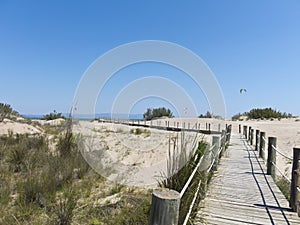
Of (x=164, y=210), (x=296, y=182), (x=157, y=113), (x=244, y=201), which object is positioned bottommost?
(x=244, y=201)

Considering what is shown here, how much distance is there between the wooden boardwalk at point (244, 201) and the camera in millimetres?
3834

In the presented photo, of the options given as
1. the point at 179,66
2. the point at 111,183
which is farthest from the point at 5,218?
the point at 179,66

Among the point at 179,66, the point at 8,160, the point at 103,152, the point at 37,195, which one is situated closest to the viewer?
the point at 37,195

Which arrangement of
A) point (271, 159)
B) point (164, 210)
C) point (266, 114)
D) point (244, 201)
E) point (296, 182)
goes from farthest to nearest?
point (266, 114)
point (271, 159)
point (244, 201)
point (296, 182)
point (164, 210)

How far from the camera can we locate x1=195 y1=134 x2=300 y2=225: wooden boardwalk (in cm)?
383

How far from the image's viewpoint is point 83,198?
5.42 metres

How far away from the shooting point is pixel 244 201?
4.64 meters

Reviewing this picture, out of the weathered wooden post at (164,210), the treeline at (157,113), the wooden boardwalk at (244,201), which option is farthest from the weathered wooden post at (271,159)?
the treeline at (157,113)

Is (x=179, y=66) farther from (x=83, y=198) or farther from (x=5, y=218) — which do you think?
(x=5, y=218)

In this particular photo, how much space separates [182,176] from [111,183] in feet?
11.6

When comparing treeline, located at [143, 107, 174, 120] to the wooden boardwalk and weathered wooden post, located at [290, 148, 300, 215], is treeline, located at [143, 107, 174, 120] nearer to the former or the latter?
the wooden boardwalk

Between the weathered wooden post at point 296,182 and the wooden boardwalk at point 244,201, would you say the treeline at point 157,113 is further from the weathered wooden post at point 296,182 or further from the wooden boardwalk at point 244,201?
the weathered wooden post at point 296,182

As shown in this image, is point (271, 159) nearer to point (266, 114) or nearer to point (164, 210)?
point (164, 210)

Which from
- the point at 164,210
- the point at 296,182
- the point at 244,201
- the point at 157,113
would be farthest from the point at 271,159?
the point at 157,113
